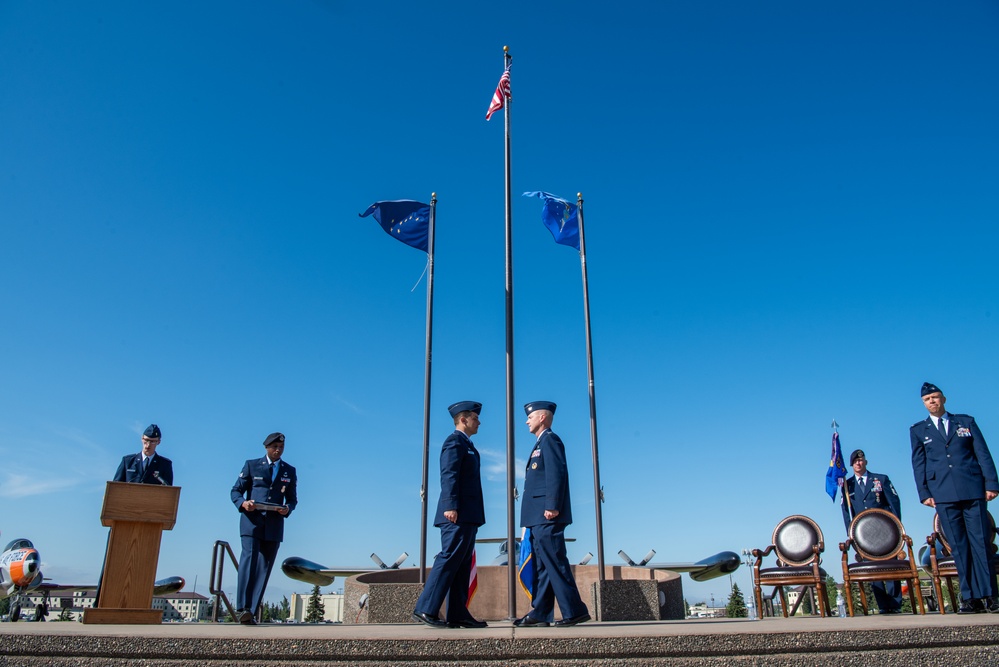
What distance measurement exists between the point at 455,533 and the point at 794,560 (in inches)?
204

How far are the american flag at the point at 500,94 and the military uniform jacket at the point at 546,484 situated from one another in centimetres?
602

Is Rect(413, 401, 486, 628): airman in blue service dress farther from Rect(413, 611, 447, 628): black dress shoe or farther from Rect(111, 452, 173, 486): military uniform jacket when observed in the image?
Rect(111, 452, 173, 486): military uniform jacket

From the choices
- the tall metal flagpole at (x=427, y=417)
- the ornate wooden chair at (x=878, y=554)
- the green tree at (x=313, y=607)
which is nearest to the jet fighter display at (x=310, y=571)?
the green tree at (x=313, y=607)

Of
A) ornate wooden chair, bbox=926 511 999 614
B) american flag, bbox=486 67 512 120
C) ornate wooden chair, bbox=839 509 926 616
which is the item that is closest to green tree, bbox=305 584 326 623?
ornate wooden chair, bbox=839 509 926 616

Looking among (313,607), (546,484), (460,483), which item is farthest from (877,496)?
(313,607)

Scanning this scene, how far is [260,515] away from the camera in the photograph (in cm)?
674

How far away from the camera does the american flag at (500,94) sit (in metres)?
10.0

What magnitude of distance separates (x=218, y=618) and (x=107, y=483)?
317cm

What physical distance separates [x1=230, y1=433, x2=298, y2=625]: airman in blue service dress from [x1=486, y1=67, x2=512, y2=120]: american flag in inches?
232

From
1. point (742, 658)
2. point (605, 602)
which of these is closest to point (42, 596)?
point (605, 602)

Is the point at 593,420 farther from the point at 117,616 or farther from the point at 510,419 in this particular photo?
the point at 117,616

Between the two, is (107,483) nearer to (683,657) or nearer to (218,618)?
(218,618)

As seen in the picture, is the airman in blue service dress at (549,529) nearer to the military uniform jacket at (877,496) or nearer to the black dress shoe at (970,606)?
the black dress shoe at (970,606)

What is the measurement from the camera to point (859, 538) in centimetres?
809
